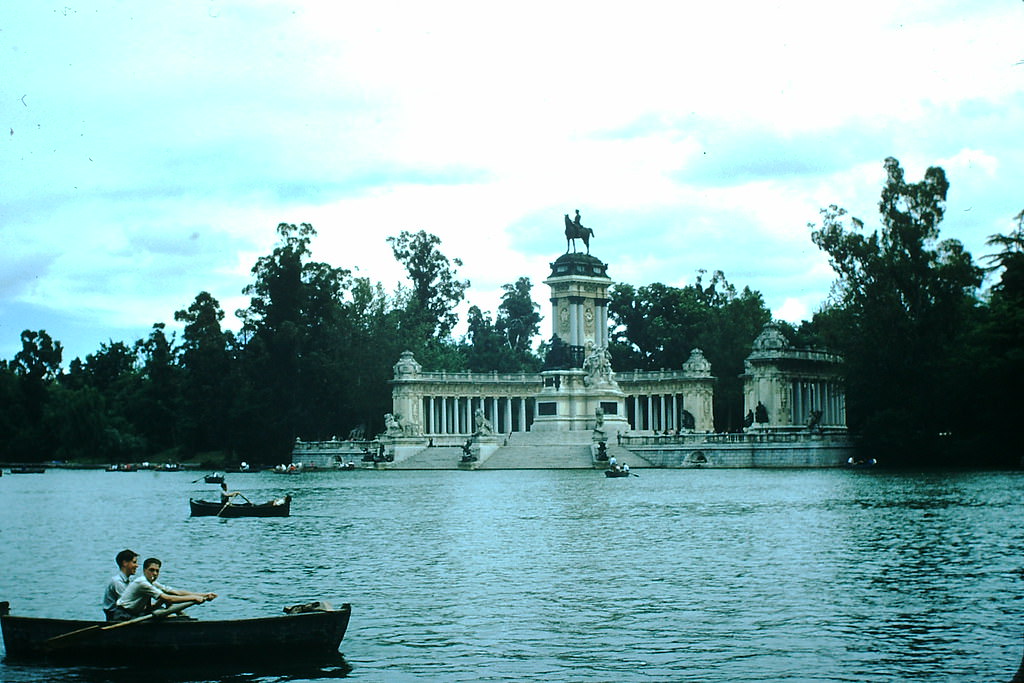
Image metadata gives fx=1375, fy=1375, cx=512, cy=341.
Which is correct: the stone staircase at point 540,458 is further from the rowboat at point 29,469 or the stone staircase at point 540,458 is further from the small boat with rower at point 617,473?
the rowboat at point 29,469

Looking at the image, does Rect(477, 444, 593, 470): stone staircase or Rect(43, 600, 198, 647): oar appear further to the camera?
Rect(477, 444, 593, 470): stone staircase

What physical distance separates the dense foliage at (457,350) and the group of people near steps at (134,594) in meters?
59.2

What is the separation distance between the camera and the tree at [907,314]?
82188mm

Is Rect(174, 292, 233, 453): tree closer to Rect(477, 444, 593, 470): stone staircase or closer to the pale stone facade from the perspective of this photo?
Rect(477, 444, 593, 470): stone staircase

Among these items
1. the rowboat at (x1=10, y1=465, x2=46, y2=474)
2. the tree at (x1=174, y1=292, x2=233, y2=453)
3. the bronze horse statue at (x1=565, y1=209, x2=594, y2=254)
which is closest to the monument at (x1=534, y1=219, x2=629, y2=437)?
the bronze horse statue at (x1=565, y1=209, x2=594, y2=254)

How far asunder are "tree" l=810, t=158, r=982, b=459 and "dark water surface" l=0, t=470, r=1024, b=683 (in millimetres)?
21743

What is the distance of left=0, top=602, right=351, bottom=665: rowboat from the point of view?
855 inches

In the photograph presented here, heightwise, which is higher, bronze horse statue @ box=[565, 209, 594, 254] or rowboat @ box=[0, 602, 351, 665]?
bronze horse statue @ box=[565, 209, 594, 254]

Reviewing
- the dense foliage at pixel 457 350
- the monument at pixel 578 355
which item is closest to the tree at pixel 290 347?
the dense foliage at pixel 457 350

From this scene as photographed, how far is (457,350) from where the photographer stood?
13950 centimetres

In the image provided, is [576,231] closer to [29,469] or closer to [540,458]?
[540,458]

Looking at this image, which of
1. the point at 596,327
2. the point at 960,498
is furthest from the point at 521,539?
the point at 596,327

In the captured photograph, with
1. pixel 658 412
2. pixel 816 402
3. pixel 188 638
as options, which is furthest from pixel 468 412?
pixel 188 638

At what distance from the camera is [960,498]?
53.8 metres
